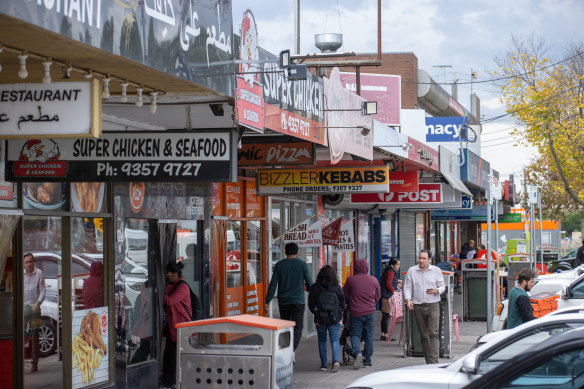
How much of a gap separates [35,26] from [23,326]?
4746 mm

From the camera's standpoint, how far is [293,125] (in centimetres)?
1043

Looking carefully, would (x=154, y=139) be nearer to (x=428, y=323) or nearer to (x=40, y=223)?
(x=40, y=223)

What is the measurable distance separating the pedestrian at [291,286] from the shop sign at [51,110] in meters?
A: 7.66

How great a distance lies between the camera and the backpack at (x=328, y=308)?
13016 mm

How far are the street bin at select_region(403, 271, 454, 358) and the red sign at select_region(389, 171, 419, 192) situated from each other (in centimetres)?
367

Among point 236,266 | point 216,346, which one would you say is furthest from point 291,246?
point 216,346

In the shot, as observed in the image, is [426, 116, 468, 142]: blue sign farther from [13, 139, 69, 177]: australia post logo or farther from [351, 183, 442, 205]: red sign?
[13, 139, 69, 177]: australia post logo

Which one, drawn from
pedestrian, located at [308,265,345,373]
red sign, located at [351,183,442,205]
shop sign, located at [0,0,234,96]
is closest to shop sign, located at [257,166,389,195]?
pedestrian, located at [308,265,345,373]

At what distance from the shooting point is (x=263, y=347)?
719cm

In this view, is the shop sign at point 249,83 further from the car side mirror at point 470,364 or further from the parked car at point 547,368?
the parked car at point 547,368

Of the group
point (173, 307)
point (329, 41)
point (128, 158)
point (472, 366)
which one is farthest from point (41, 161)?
point (329, 41)

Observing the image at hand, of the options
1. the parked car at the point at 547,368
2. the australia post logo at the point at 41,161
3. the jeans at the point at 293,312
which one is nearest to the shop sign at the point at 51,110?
the australia post logo at the point at 41,161

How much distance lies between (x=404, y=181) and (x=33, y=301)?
10.4 m

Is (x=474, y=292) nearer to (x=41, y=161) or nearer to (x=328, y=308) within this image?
(x=328, y=308)
